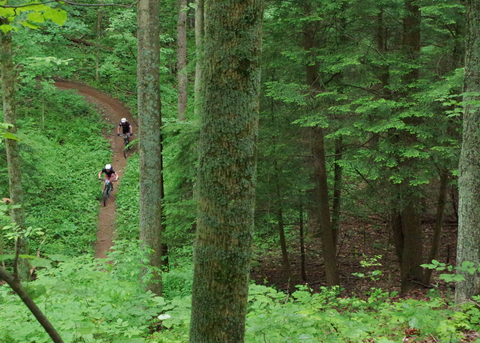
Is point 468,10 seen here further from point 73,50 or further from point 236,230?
point 73,50

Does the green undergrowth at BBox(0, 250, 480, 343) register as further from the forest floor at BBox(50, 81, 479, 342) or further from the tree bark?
the forest floor at BBox(50, 81, 479, 342)

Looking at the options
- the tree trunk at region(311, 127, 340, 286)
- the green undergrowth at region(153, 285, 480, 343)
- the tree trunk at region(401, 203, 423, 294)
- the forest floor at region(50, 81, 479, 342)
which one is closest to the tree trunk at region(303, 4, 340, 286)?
the tree trunk at region(311, 127, 340, 286)

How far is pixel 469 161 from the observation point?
19.7ft

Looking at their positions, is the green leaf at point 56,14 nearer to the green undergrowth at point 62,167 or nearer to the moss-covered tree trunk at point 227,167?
the moss-covered tree trunk at point 227,167

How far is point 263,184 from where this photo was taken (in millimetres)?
11023

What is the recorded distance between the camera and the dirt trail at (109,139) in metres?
16.6

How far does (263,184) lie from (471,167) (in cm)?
581

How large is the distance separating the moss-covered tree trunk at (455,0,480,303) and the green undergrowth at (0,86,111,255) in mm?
10246

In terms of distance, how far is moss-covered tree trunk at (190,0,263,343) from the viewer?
2631 mm

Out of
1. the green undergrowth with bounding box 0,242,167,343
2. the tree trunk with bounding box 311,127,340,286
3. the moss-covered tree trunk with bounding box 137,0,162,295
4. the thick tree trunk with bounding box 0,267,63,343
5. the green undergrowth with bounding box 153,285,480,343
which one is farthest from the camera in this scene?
the tree trunk with bounding box 311,127,340,286

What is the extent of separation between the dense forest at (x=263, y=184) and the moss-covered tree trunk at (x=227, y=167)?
1cm

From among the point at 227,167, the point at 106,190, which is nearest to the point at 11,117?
the point at 106,190

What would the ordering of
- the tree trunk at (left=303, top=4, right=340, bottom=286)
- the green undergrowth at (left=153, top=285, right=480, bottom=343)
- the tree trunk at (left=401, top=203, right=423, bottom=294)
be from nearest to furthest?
the green undergrowth at (left=153, top=285, right=480, bottom=343) → the tree trunk at (left=303, top=4, right=340, bottom=286) → the tree trunk at (left=401, top=203, right=423, bottom=294)

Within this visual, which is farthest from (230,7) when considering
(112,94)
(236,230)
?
(112,94)
